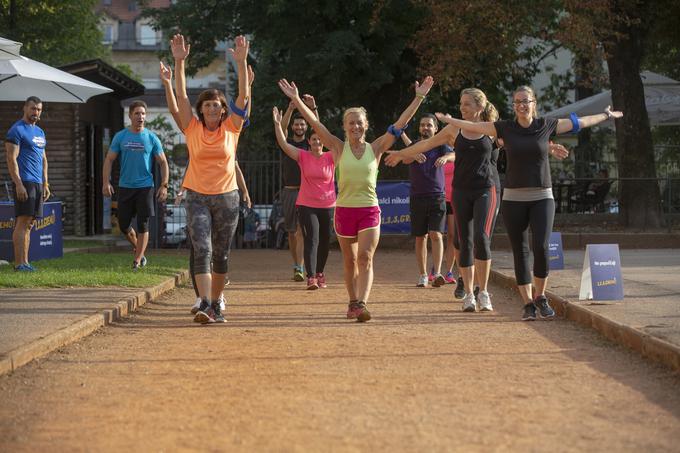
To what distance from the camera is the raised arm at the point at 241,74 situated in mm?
9702

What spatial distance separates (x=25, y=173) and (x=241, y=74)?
564 centimetres

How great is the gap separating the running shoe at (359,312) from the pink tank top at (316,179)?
3.72m

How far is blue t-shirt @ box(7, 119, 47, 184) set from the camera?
14555 mm

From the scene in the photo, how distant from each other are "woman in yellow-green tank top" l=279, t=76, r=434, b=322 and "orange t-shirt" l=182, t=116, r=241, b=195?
29.4 inches

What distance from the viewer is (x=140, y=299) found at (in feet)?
38.7

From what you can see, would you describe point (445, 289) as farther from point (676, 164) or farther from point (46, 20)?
point (46, 20)

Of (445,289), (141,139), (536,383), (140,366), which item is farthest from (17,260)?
(536,383)

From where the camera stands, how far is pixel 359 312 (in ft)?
33.9

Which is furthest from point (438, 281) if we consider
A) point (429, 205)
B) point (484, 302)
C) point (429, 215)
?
point (484, 302)

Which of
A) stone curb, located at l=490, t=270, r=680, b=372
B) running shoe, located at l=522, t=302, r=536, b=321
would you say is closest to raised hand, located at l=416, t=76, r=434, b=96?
running shoe, located at l=522, t=302, r=536, b=321

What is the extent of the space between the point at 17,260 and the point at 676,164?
16338mm

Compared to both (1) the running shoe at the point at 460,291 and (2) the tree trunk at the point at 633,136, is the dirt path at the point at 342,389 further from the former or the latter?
(2) the tree trunk at the point at 633,136

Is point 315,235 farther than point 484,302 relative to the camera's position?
Yes

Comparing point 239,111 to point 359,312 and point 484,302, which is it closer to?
point 359,312
